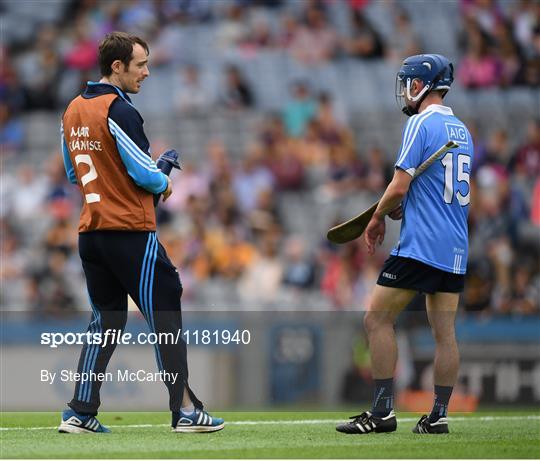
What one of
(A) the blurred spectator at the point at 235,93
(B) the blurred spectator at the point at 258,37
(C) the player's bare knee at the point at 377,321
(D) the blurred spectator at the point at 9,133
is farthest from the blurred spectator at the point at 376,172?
(C) the player's bare knee at the point at 377,321

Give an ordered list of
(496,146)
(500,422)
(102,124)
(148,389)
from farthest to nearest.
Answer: (496,146)
(148,389)
(500,422)
(102,124)

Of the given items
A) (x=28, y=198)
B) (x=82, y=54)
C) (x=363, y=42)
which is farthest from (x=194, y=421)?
(x=82, y=54)

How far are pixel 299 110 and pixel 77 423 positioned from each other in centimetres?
1060

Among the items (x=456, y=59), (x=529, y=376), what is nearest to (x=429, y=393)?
(x=529, y=376)

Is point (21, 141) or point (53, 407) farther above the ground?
point (21, 141)

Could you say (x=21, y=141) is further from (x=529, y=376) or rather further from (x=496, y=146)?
(x=529, y=376)

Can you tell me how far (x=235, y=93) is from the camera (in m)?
18.0

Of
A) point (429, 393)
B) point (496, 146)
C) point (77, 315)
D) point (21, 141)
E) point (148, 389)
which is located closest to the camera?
point (148, 389)

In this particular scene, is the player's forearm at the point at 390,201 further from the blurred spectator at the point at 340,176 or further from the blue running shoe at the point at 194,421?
the blurred spectator at the point at 340,176

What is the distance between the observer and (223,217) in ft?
51.6

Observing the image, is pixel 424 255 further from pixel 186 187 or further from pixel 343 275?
pixel 186 187

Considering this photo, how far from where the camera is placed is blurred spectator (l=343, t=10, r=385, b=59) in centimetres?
1847

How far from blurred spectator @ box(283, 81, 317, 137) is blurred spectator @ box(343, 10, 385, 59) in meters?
1.21

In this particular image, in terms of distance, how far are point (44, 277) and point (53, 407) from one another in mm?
5933
